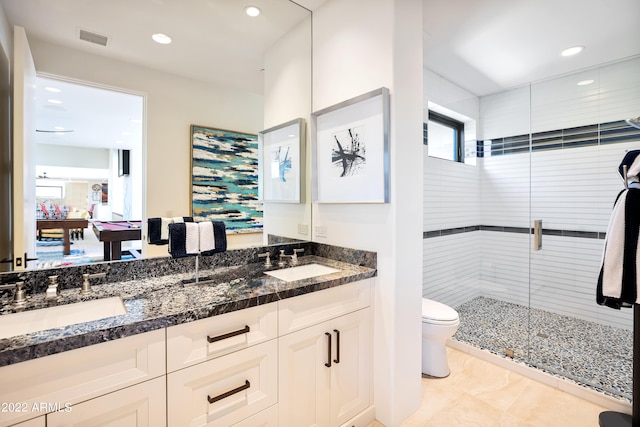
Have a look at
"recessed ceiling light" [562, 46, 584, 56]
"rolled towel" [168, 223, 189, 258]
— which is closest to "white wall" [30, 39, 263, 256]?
"rolled towel" [168, 223, 189, 258]

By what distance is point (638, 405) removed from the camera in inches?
63.7

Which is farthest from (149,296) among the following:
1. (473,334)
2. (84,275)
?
(473,334)

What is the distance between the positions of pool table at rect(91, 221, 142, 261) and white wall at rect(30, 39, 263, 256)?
0.30ft

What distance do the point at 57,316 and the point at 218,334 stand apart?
2.03 ft

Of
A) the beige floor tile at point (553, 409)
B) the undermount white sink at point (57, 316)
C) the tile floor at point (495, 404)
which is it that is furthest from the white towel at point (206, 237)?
the beige floor tile at point (553, 409)

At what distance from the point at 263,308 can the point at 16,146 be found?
1.20 m

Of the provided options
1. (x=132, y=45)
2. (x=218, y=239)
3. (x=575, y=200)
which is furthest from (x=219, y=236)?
(x=575, y=200)

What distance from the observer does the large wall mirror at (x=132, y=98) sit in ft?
A: 4.18

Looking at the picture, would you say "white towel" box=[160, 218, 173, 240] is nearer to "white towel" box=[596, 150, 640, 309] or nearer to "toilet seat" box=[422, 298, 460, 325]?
"toilet seat" box=[422, 298, 460, 325]

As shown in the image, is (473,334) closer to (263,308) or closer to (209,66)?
(263,308)

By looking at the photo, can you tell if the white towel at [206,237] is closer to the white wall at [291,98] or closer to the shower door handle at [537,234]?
the white wall at [291,98]

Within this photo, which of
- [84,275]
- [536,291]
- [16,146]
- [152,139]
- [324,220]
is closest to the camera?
[16,146]

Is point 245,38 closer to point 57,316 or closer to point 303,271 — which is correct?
point 303,271

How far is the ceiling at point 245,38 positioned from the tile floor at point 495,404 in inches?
87.7
